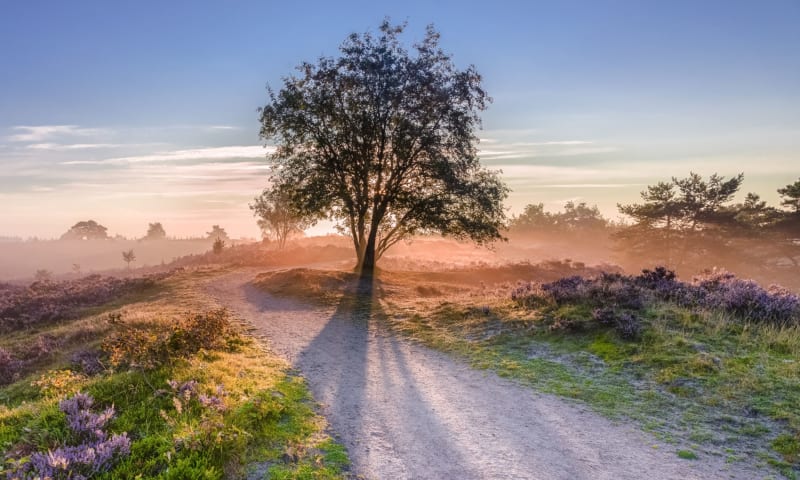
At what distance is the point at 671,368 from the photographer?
8922 millimetres

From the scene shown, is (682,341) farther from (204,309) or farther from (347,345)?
(204,309)

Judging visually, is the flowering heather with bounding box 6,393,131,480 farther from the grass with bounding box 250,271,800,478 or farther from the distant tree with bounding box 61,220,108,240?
the distant tree with bounding box 61,220,108,240

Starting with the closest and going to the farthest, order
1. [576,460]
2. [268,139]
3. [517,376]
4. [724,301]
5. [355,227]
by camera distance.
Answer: [576,460]
[517,376]
[724,301]
[268,139]
[355,227]

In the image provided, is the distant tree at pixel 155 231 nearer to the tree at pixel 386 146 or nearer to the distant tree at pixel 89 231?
the distant tree at pixel 89 231

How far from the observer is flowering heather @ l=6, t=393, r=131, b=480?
174 inches

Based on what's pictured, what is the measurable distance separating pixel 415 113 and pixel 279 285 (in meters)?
14.3

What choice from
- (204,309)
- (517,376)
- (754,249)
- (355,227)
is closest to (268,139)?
(355,227)

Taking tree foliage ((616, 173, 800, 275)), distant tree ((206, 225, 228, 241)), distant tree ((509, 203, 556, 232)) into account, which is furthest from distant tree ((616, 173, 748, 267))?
distant tree ((206, 225, 228, 241))

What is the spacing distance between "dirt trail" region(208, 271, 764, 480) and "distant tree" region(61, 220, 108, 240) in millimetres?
175721

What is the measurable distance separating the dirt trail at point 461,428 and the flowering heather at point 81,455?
10.3 ft

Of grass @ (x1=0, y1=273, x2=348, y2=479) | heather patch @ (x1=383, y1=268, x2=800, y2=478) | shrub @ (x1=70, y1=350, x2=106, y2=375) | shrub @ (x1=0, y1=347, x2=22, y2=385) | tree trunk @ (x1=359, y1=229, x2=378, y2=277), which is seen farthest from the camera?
tree trunk @ (x1=359, y1=229, x2=378, y2=277)

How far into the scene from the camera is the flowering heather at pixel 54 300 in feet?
66.7

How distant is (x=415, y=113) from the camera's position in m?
25.7

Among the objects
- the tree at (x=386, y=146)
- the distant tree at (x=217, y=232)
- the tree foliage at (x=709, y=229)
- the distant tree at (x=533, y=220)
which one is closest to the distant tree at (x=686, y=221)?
the tree foliage at (x=709, y=229)
